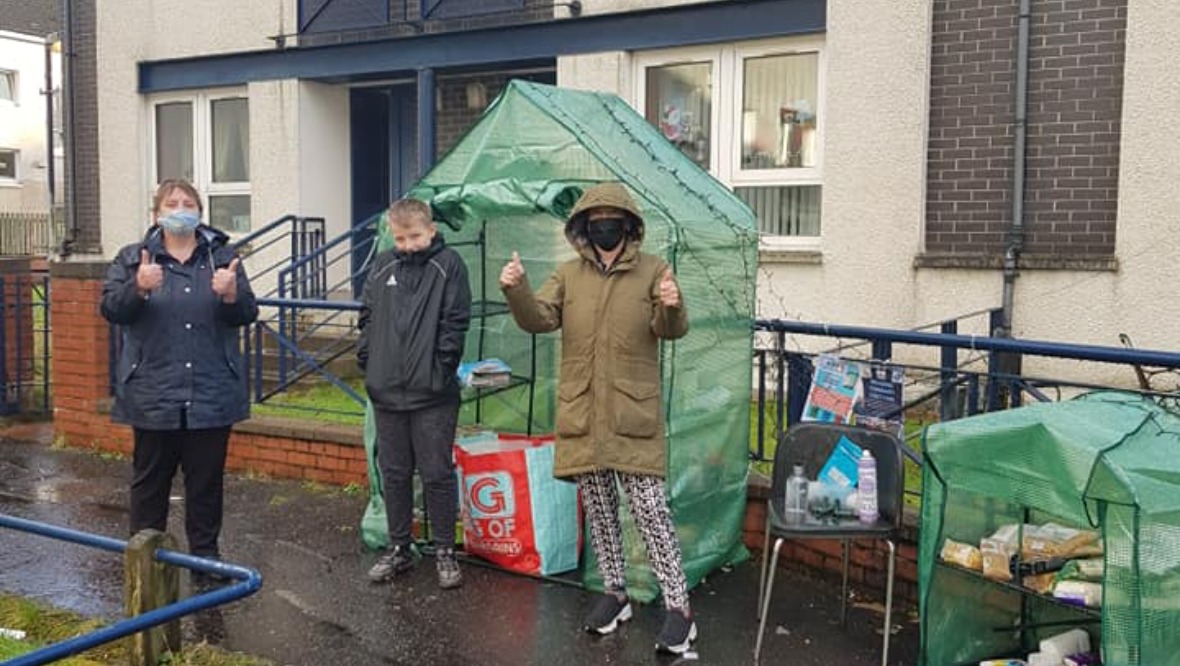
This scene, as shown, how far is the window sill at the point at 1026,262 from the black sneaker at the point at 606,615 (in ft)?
15.3

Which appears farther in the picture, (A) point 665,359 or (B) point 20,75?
(B) point 20,75

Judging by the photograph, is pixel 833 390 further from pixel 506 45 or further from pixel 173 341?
pixel 506 45

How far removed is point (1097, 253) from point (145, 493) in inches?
251

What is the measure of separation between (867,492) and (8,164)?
3312cm

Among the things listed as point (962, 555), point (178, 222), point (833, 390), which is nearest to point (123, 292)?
point (178, 222)

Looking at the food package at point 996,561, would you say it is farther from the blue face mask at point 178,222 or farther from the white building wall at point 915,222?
the white building wall at point 915,222

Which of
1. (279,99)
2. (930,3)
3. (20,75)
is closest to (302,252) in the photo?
(279,99)

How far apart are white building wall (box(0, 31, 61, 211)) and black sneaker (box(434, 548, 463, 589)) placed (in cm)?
3028

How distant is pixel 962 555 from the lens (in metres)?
4.02

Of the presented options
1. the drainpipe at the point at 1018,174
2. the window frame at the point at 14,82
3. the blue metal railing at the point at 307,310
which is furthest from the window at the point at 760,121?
the window frame at the point at 14,82

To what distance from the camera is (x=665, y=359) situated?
5043mm

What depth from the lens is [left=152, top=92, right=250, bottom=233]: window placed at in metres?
12.8

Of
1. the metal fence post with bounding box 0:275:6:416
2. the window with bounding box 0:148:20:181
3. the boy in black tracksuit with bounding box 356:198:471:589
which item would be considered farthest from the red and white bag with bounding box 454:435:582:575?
the window with bounding box 0:148:20:181

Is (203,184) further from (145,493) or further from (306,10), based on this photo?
(145,493)
